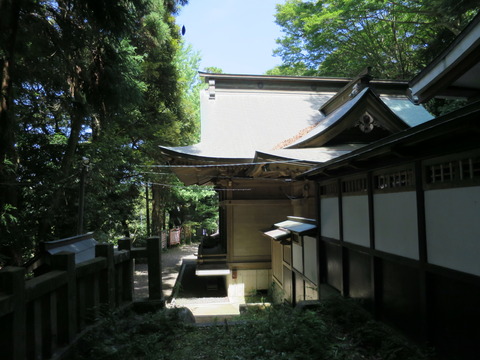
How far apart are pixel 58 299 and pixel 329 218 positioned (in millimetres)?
4917

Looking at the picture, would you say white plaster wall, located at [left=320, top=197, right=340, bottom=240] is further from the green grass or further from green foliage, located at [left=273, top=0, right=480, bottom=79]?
green foliage, located at [left=273, top=0, right=480, bottom=79]

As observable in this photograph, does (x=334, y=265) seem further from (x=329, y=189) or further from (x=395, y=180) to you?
(x=395, y=180)

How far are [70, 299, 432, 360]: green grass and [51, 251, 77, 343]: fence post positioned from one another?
236 millimetres

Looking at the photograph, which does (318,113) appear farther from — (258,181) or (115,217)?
(115,217)

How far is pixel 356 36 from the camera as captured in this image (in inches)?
631

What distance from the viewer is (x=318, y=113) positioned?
14.5m

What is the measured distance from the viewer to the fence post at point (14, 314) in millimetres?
2300

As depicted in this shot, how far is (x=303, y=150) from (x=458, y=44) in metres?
4.79

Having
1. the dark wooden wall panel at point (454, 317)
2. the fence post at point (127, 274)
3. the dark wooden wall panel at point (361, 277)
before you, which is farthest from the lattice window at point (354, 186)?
the fence post at point (127, 274)

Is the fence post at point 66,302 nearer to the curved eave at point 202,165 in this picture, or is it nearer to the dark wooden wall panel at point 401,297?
the dark wooden wall panel at point 401,297

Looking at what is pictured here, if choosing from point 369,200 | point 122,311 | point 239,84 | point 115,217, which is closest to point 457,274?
point 369,200

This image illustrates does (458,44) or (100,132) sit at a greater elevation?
(100,132)

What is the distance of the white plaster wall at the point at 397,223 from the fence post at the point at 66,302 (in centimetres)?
381

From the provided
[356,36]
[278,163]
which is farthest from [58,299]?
[356,36]
